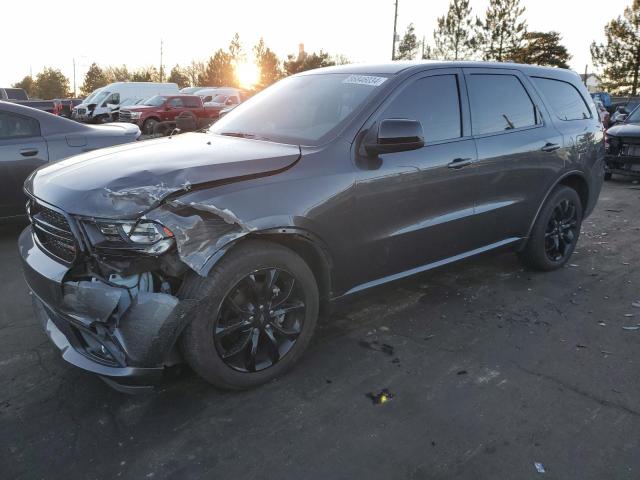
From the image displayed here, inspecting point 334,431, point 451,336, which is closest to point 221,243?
point 334,431

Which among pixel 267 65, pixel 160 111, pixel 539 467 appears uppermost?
pixel 267 65

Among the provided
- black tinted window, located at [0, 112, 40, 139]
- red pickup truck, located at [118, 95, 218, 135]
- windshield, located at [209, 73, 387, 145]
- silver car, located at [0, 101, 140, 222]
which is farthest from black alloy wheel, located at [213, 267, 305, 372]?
red pickup truck, located at [118, 95, 218, 135]

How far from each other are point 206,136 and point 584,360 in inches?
115

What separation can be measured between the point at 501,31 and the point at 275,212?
45.9 meters

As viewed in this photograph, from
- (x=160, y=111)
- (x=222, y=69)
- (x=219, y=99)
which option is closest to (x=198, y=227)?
(x=160, y=111)

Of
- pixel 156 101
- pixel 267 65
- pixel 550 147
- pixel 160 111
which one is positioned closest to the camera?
pixel 550 147

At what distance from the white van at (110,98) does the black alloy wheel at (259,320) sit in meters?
21.8

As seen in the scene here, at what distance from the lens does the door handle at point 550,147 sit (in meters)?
4.50

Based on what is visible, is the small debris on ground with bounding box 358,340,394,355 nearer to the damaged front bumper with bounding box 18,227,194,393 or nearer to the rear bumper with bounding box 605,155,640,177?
the damaged front bumper with bounding box 18,227,194,393

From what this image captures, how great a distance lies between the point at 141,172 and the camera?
267 centimetres

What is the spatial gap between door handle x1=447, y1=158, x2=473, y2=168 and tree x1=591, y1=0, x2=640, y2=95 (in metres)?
39.7

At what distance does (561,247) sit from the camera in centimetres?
505

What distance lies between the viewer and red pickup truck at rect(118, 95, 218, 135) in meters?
20.8

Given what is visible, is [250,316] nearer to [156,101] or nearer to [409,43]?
[156,101]
